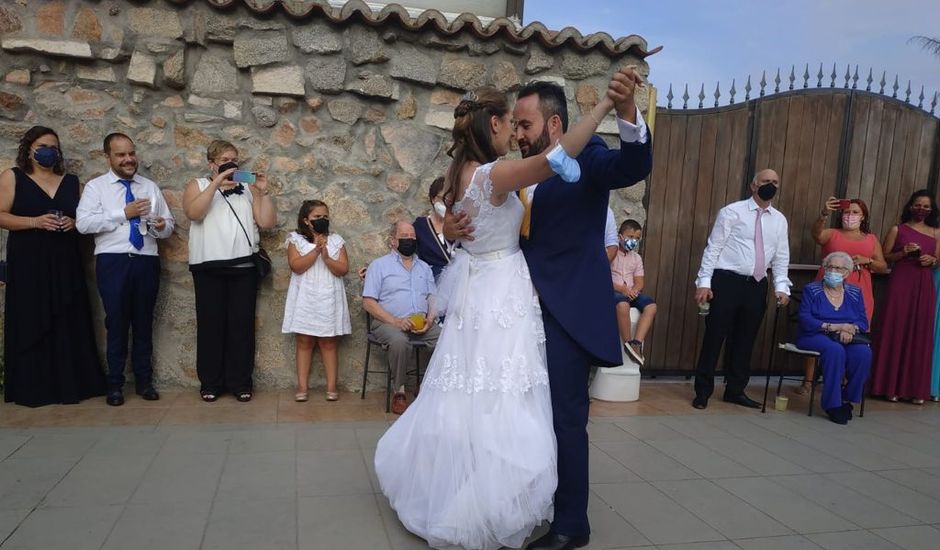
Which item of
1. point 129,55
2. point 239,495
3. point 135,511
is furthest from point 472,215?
point 129,55

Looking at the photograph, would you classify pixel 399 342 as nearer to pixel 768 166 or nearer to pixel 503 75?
pixel 503 75

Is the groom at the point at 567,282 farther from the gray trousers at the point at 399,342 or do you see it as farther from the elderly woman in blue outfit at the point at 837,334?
the elderly woman in blue outfit at the point at 837,334

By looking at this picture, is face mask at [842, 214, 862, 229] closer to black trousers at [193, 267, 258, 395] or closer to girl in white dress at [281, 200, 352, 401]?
girl in white dress at [281, 200, 352, 401]

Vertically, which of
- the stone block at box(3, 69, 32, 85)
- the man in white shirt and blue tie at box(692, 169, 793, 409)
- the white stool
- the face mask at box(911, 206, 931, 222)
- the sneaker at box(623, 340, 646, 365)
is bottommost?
the white stool

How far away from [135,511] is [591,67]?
440cm

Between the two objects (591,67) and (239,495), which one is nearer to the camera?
(239,495)

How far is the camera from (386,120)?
4.94 metres

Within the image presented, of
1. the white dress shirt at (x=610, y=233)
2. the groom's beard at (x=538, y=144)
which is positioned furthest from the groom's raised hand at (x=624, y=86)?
the white dress shirt at (x=610, y=233)

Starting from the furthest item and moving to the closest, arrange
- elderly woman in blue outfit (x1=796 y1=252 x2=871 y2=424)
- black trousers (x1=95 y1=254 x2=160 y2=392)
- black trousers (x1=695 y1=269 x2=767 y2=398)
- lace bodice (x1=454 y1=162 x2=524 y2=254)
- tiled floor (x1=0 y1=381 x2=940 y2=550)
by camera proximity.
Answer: black trousers (x1=695 y1=269 x2=767 y2=398) < elderly woman in blue outfit (x1=796 y1=252 x2=871 y2=424) < black trousers (x1=95 y1=254 x2=160 y2=392) < tiled floor (x1=0 y1=381 x2=940 y2=550) < lace bodice (x1=454 y1=162 x2=524 y2=254)

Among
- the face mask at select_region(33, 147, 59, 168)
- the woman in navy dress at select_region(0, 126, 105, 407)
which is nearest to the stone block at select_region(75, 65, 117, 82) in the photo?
the woman in navy dress at select_region(0, 126, 105, 407)

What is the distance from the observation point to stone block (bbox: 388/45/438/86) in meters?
4.84

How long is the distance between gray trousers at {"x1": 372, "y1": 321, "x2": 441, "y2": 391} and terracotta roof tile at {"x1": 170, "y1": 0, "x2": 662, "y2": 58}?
228 cm

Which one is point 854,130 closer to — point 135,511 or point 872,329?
point 872,329

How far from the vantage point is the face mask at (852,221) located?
17.7ft
